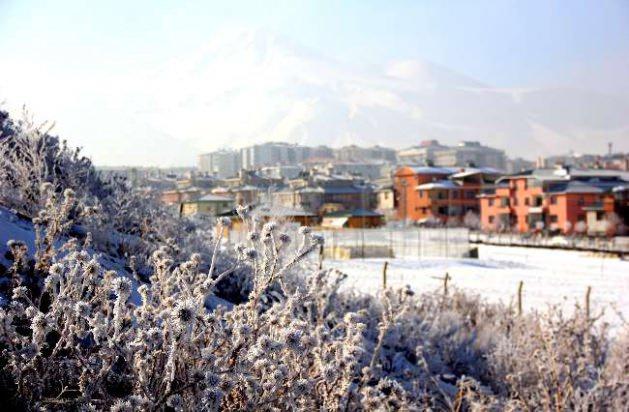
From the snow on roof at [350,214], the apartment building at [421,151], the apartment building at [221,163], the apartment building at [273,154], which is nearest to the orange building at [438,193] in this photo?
the snow on roof at [350,214]

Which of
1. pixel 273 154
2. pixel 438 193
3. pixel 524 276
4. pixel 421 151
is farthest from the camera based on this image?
pixel 421 151

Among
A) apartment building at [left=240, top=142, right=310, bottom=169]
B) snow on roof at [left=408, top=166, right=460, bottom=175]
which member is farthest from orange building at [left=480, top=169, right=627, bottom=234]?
apartment building at [left=240, top=142, right=310, bottom=169]

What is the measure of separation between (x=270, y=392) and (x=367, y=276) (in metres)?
21.2

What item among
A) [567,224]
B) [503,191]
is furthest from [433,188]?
[567,224]

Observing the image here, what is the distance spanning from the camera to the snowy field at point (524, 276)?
20250mm

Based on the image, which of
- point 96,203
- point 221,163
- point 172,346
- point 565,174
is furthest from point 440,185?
point 172,346

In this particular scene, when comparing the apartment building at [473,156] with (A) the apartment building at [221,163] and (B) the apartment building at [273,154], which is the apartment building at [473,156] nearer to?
(A) the apartment building at [221,163]

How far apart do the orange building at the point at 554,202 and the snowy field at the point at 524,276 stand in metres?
19.4

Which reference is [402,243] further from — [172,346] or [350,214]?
[172,346]

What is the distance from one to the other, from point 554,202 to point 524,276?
3937 cm

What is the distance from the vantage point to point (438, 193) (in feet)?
262

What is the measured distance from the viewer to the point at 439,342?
9625mm

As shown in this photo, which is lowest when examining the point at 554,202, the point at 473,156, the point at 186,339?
the point at 554,202

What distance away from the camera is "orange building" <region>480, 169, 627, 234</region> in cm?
6176
